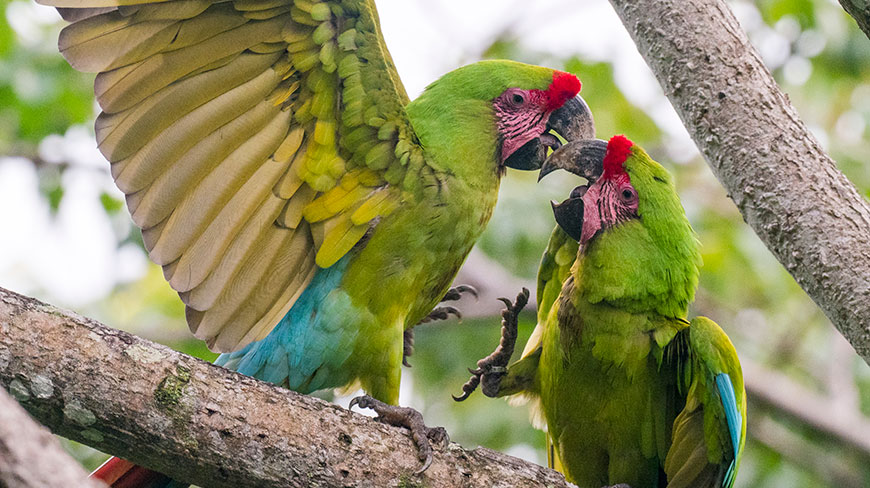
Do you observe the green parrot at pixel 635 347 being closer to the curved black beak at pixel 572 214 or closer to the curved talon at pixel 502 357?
the curved black beak at pixel 572 214

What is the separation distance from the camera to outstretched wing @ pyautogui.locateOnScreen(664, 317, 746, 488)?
250cm

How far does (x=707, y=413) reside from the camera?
8.32 ft

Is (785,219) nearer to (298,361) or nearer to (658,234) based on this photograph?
(658,234)

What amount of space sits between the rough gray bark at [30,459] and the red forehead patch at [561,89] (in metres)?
1.95

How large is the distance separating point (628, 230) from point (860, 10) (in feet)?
3.05

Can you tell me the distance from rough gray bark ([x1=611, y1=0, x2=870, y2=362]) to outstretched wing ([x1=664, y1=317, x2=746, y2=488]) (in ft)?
1.13

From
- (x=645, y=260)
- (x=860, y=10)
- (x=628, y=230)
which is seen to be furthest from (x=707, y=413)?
(x=860, y=10)

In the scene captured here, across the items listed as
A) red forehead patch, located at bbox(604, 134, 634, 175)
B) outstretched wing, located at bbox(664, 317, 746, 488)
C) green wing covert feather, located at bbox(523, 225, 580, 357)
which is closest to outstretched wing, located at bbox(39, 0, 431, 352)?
red forehead patch, located at bbox(604, 134, 634, 175)

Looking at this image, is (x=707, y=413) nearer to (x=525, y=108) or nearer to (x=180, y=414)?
(x=525, y=108)

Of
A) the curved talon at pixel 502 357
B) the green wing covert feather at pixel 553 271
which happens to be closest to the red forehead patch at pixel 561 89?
the green wing covert feather at pixel 553 271

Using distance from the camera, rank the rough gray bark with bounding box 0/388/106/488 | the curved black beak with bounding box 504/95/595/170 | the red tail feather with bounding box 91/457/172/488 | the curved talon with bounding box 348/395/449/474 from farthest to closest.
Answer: the curved black beak with bounding box 504/95/595/170 → the red tail feather with bounding box 91/457/172/488 → the curved talon with bounding box 348/395/449/474 → the rough gray bark with bounding box 0/388/106/488

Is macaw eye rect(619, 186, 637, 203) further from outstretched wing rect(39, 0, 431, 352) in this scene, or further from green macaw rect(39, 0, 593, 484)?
outstretched wing rect(39, 0, 431, 352)

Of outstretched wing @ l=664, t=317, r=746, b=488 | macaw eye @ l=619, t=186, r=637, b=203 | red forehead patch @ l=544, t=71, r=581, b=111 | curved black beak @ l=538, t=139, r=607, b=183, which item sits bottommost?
outstretched wing @ l=664, t=317, r=746, b=488

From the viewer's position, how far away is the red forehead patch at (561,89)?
2.68m
